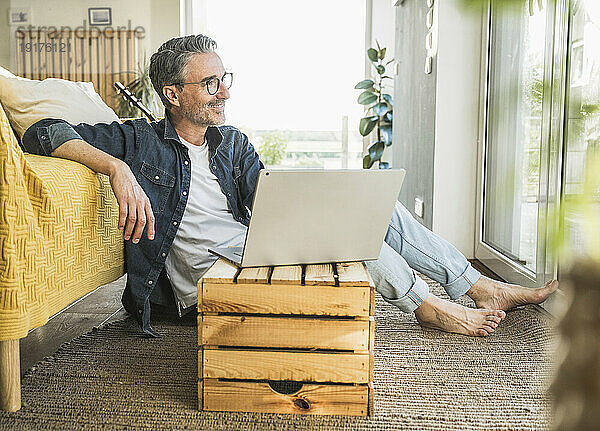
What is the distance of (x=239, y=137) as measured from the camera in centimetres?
211

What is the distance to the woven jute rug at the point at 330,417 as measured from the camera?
1380 mm

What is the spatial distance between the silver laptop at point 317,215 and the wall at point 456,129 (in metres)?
1.85

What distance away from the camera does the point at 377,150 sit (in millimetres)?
5363

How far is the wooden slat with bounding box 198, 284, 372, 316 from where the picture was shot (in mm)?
1361

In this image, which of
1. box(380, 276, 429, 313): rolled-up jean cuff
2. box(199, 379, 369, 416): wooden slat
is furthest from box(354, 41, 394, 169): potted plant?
box(199, 379, 369, 416): wooden slat

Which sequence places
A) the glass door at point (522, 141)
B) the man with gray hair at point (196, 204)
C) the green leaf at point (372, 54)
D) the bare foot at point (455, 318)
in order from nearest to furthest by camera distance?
the man with gray hair at point (196, 204), the bare foot at point (455, 318), the glass door at point (522, 141), the green leaf at point (372, 54)

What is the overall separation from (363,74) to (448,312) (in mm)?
4497

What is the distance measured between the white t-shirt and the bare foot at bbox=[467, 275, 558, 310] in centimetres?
80

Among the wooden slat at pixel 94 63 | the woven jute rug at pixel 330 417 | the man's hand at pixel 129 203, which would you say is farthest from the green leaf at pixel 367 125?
the man's hand at pixel 129 203

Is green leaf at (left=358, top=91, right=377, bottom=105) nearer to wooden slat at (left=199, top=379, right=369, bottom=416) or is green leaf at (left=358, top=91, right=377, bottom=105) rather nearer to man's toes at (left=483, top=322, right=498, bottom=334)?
man's toes at (left=483, top=322, right=498, bottom=334)

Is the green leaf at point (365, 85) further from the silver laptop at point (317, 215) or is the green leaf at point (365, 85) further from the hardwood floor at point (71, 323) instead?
the silver laptop at point (317, 215)

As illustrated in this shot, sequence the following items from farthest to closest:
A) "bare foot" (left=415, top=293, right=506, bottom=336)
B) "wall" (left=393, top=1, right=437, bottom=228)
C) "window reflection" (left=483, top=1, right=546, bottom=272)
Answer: "wall" (left=393, top=1, right=437, bottom=228)
"window reflection" (left=483, top=1, right=546, bottom=272)
"bare foot" (left=415, top=293, right=506, bottom=336)

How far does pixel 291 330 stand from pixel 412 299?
59cm

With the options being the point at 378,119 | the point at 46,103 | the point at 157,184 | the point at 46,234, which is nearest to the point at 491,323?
the point at 157,184
